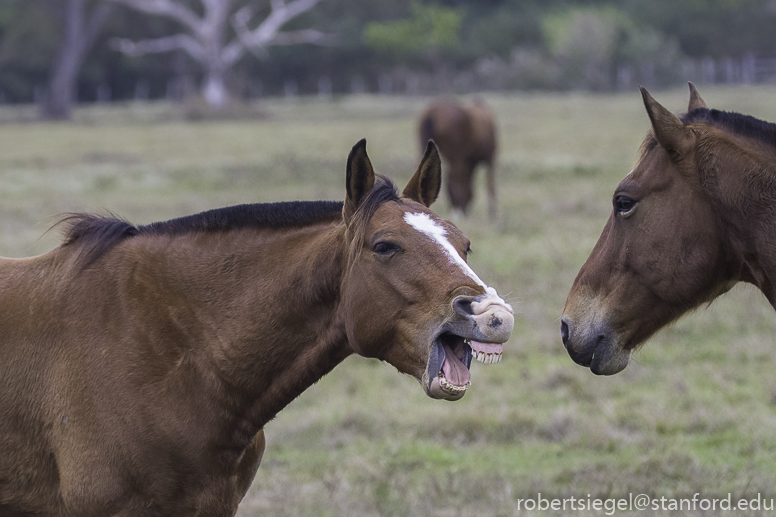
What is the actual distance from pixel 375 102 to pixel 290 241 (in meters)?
43.3

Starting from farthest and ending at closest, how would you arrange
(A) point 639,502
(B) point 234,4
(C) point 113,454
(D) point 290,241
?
(B) point 234,4, (A) point 639,502, (D) point 290,241, (C) point 113,454

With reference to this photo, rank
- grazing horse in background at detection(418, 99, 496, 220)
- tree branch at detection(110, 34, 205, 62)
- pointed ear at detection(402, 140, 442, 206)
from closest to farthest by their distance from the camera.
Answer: pointed ear at detection(402, 140, 442, 206)
grazing horse in background at detection(418, 99, 496, 220)
tree branch at detection(110, 34, 205, 62)

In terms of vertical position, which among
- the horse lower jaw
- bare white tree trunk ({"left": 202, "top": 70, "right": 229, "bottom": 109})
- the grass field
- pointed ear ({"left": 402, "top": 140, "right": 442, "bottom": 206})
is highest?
pointed ear ({"left": 402, "top": 140, "right": 442, "bottom": 206})

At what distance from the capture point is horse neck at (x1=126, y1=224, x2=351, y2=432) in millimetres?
3084

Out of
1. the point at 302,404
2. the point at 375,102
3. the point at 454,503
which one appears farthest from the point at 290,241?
the point at 375,102

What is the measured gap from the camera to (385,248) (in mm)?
2926

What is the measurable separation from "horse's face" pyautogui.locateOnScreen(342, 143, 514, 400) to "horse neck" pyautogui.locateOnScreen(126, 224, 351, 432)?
126 millimetres

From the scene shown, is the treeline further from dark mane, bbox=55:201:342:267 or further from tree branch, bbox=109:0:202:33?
dark mane, bbox=55:201:342:267

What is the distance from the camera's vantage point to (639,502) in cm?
473

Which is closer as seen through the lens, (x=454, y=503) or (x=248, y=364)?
(x=248, y=364)

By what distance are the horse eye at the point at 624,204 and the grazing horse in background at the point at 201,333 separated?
698 millimetres

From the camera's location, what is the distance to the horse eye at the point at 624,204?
10.6ft

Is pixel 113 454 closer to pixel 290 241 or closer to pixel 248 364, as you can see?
pixel 248 364

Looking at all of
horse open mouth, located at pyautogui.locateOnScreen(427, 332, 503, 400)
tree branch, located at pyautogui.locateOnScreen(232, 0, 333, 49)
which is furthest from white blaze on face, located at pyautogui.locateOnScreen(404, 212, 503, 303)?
tree branch, located at pyautogui.locateOnScreen(232, 0, 333, 49)
